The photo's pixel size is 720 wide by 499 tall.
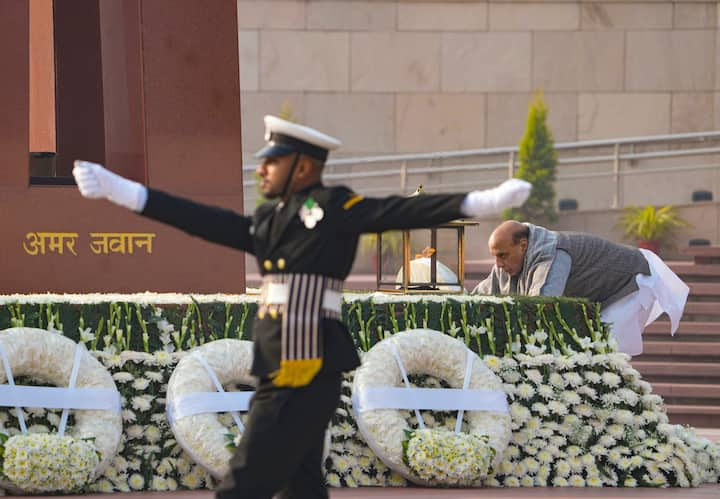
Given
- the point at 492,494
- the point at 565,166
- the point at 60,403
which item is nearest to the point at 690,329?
the point at 492,494

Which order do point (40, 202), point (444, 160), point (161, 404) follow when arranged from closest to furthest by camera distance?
point (161, 404)
point (40, 202)
point (444, 160)

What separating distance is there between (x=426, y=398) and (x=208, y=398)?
3.76 feet

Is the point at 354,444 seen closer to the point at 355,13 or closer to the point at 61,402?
the point at 61,402

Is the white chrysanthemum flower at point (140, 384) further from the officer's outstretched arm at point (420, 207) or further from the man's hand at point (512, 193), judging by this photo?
the man's hand at point (512, 193)

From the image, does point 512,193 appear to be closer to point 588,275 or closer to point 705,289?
point 588,275

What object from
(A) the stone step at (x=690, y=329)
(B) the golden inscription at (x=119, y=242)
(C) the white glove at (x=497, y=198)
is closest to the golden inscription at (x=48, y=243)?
(B) the golden inscription at (x=119, y=242)

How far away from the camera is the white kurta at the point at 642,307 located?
870 centimetres

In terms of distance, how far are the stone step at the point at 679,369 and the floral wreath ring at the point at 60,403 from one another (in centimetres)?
618

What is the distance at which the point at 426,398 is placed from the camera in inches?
285

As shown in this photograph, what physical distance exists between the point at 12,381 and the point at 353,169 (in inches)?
530

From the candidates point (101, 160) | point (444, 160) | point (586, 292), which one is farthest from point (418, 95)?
point (586, 292)

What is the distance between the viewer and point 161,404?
7.09 metres

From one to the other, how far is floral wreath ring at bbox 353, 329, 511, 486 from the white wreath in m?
0.30

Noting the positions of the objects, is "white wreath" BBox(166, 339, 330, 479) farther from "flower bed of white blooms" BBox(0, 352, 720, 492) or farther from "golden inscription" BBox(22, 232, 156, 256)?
"golden inscription" BBox(22, 232, 156, 256)
